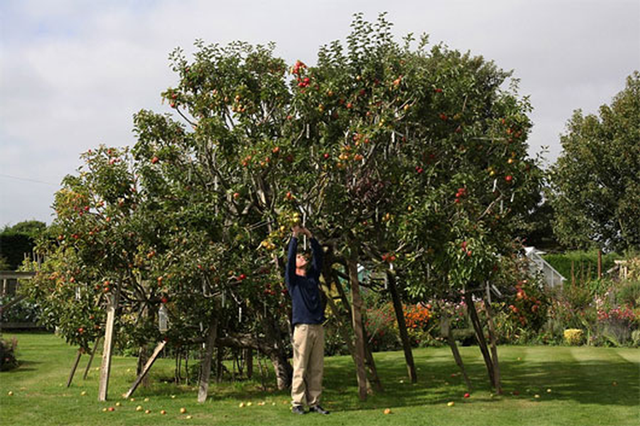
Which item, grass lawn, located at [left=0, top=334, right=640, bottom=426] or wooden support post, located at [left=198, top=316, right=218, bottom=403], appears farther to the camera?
wooden support post, located at [left=198, top=316, right=218, bottom=403]

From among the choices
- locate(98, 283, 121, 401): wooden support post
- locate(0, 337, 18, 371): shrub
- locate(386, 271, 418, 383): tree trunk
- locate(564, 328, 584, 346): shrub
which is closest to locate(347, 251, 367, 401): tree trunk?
locate(386, 271, 418, 383): tree trunk

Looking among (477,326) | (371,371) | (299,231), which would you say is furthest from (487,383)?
(299,231)

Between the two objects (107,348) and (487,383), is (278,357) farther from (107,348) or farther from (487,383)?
(487,383)

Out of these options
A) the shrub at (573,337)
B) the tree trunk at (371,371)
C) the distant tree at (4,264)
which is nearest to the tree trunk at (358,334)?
the tree trunk at (371,371)

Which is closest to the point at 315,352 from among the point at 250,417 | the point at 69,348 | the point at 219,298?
the point at 250,417

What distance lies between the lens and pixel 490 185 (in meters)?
10.0

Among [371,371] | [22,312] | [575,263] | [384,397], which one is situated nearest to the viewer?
[384,397]

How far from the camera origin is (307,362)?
8.84 metres

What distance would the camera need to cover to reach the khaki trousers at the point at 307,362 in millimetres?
8758

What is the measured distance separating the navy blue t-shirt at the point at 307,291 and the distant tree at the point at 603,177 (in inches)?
1089

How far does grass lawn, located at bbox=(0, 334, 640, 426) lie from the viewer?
847cm

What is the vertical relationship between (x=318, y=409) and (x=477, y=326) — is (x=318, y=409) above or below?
below

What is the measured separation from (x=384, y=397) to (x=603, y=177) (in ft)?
94.9

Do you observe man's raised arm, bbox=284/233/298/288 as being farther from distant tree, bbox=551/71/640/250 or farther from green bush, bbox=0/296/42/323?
distant tree, bbox=551/71/640/250
